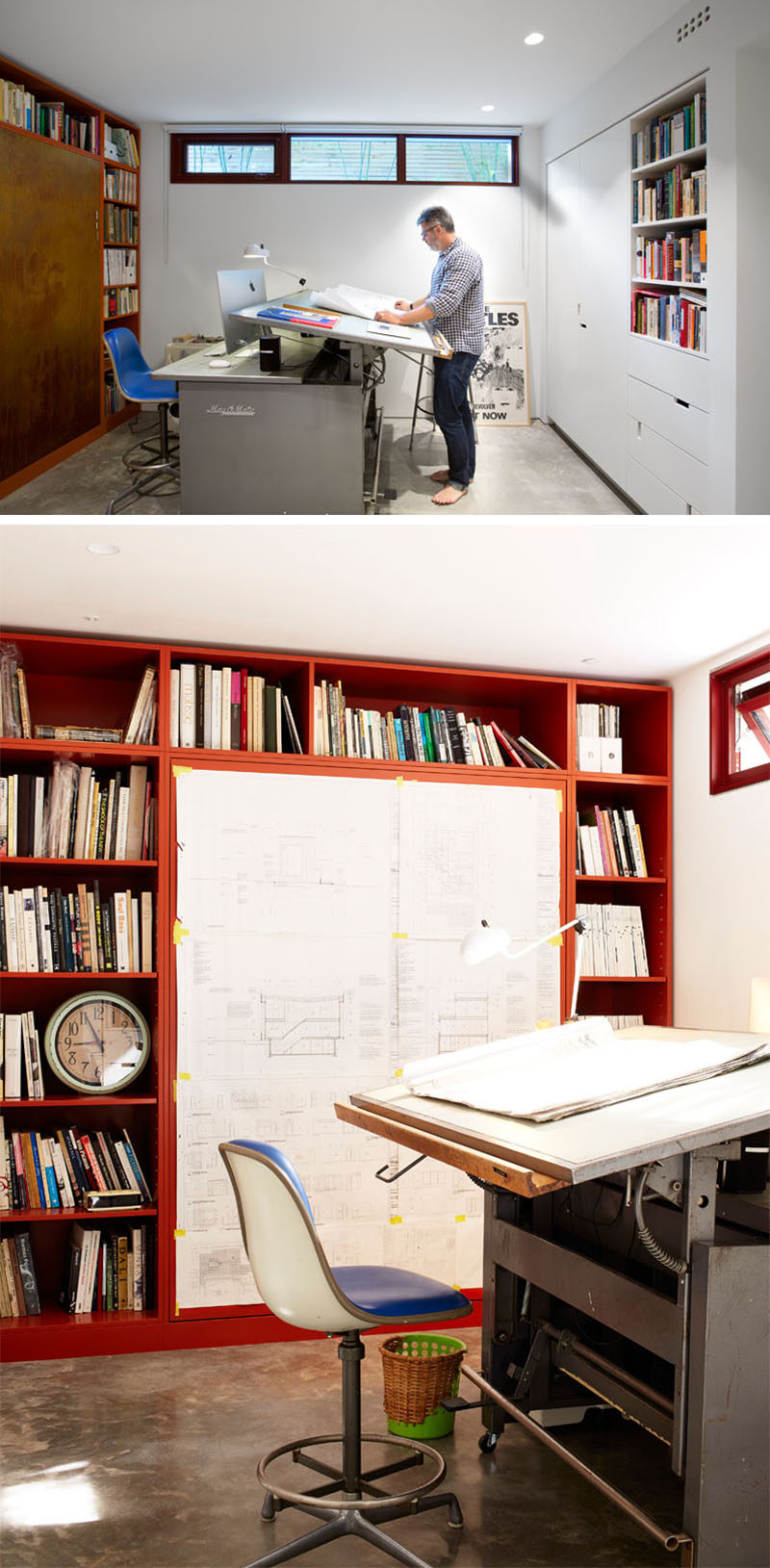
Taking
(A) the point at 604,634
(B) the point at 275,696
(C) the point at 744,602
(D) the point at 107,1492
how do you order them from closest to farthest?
(D) the point at 107,1492
(C) the point at 744,602
(A) the point at 604,634
(B) the point at 275,696

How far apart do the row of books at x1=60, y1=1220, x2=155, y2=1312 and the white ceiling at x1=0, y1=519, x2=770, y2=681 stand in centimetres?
210

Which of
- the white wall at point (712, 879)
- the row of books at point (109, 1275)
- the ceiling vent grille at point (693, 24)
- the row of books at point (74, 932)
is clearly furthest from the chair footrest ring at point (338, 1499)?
the ceiling vent grille at point (693, 24)

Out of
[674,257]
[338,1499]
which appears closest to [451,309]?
[674,257]

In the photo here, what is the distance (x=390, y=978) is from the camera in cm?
445

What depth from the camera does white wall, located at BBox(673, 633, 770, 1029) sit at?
14.2 feet

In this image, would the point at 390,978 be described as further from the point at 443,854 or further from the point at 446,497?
the point at 446,497

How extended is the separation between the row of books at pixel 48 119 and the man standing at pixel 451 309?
41 cm

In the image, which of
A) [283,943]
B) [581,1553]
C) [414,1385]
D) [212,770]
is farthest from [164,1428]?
[212,770]

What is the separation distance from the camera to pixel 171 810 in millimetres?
4277

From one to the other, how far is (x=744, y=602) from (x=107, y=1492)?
3.07 m

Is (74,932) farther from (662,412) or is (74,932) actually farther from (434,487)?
(662,412)

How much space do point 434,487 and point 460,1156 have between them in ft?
4.20

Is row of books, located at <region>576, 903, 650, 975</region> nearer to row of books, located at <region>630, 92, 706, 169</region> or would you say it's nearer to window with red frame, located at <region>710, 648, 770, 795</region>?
window with red frame, located at <region>710, 648, 770, 795</region>

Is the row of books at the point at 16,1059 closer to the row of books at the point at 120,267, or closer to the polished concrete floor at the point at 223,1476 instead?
the polished concrete floor at the point at 223,1476
